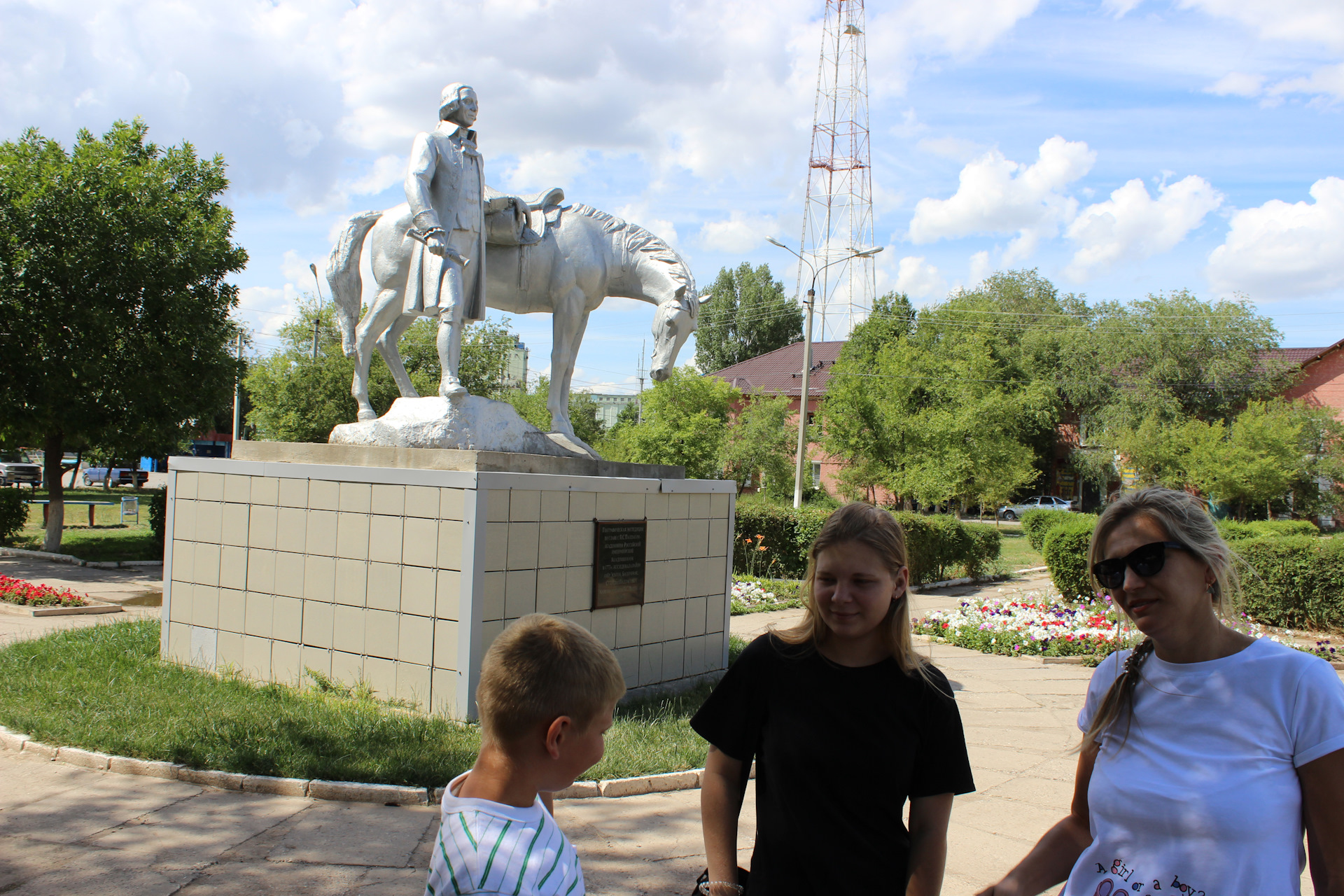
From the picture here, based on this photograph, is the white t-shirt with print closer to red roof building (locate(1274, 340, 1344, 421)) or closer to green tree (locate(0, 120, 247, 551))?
green tree (locate(0, 120, 247, 551))

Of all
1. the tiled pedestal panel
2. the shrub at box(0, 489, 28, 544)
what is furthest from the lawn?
the tiled pedestal panel

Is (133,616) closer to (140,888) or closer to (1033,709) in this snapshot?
(140,888)

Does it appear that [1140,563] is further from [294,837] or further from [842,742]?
[294,837]

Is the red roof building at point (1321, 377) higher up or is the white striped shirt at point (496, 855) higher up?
the red roof building at point (1321, 377)

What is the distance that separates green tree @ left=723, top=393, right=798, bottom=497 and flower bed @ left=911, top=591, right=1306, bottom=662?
19.9 metres

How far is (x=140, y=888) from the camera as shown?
11.1ft

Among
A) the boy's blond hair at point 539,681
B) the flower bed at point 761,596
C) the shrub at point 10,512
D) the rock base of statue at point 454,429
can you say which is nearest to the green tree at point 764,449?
the flower bed at point 761,596

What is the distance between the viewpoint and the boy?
1525 millimetres

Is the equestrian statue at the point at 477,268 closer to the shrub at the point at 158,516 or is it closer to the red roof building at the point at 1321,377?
the shrub at the point at 158,516

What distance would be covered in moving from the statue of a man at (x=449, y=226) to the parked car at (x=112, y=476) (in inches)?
1730

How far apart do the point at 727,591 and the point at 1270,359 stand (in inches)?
1665

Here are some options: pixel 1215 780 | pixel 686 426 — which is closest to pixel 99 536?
pixel 686 426

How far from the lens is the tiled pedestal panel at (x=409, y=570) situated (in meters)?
5.70

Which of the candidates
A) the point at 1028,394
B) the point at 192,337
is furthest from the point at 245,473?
the point at 1028,394
